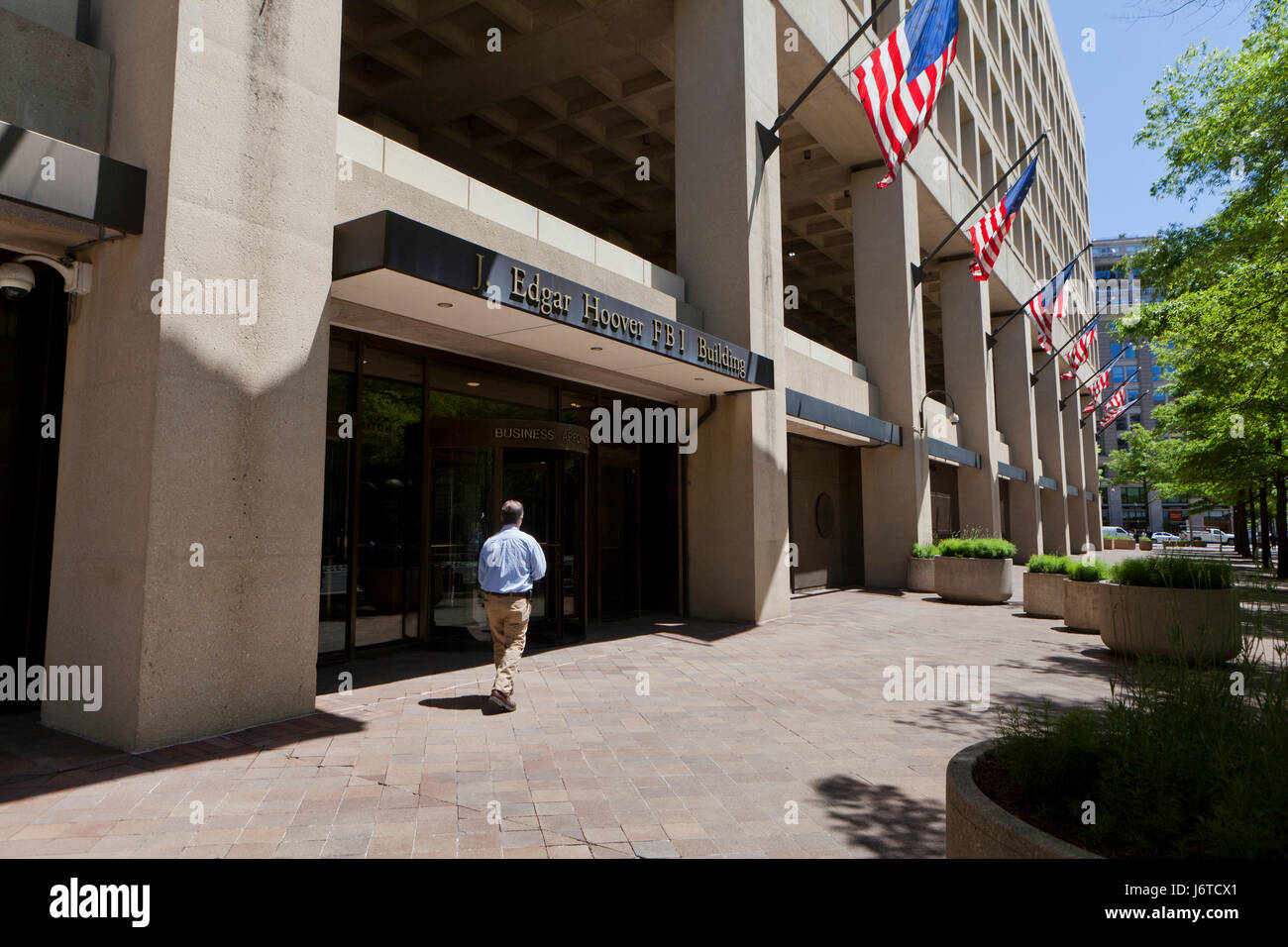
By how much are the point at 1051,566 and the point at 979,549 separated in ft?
8.32

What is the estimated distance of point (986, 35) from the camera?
28.9 metres

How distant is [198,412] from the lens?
5797mm

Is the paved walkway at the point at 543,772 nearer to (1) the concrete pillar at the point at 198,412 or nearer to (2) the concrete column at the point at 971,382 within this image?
(1) the concrete pillar at the point at 198,412

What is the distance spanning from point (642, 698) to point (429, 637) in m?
3.88

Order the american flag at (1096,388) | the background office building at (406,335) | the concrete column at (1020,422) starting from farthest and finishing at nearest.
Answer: the american flag at (1096,388) → the concrete column at (1020,422) → the background office building at (406,335)

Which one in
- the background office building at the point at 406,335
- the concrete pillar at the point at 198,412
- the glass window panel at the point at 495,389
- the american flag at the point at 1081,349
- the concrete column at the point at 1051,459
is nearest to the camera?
the concrete pillar at the point at 198,412

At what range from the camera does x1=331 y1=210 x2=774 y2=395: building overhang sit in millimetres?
6855

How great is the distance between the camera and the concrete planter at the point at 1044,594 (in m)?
14.0

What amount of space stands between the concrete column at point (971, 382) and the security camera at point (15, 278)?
81.6ft

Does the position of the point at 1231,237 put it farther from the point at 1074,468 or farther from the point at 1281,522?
the point at 1074,468

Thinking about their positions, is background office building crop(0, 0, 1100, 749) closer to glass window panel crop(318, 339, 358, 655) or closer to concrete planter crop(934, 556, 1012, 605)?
glass window panel crop(318, 339, 358, 655)

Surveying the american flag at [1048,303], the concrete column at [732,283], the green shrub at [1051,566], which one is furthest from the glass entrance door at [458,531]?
the american flag at [1048,303]
